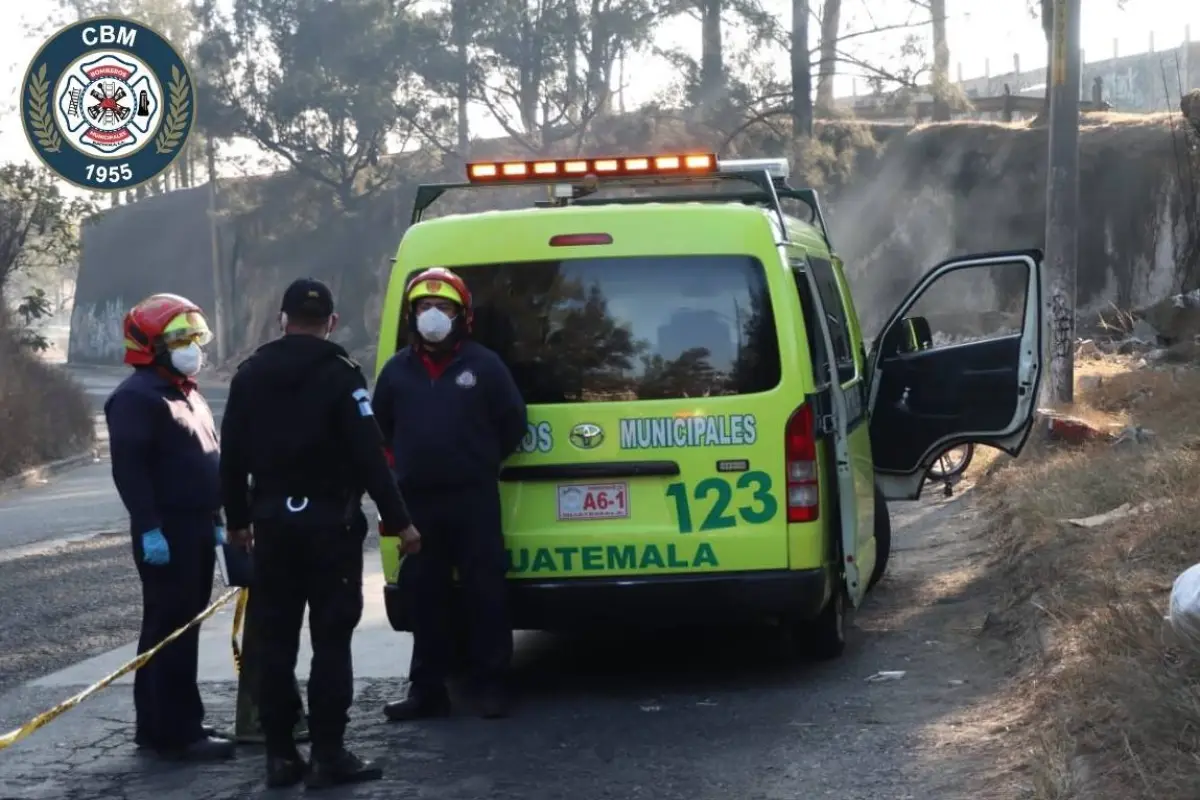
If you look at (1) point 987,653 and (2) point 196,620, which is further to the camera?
(1) point 987,653

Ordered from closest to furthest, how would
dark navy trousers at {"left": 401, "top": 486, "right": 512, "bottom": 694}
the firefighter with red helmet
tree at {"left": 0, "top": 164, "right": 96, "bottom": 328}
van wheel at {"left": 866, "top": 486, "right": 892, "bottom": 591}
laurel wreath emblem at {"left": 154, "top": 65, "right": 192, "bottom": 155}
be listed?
1. the firefighter with red helmet
2. dark navy trousers at {"left": 401, "top": 486, "right": 512, "bottom": 694}
3. van wheel at {"left": 866, "top": 486, "right": 892, "bottom": 591}
4. laurel wreath emblem at {"left": 154, "top": 65, "right": 192, "bottom": 155}
5. tree at {"left": 0, "top": 164, "right": 96, "bottom": 328}

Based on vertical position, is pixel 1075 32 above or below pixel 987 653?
above

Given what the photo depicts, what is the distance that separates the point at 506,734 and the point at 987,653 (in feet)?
8.20

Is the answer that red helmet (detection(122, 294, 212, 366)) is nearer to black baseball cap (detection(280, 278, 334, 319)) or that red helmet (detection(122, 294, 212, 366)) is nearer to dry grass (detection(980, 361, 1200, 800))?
black baseball cap (detection(280, 278, 334, 319))

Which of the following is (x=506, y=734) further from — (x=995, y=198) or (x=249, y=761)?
(x=995, y=198)

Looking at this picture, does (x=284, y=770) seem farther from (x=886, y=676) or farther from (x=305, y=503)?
(x=886, y=676)

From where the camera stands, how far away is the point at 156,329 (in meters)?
6.70

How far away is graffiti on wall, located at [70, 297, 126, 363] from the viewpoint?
2621 inches

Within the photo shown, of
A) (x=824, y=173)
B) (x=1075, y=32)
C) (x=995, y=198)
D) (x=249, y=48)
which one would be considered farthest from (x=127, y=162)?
(x=249, y=48)

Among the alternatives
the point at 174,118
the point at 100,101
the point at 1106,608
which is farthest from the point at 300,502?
the point at 174,118

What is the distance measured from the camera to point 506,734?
23.0ft

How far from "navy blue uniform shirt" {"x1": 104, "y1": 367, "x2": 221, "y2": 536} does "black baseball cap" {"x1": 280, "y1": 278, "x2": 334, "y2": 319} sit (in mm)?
756

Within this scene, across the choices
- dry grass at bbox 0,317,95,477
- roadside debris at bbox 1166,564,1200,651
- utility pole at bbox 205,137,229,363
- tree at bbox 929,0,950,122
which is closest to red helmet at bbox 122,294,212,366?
roadside debris at bbox 1166,564,1200,651

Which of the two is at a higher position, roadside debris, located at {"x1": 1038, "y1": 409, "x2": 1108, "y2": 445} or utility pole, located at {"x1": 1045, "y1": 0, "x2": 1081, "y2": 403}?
utility pole, located at {"x1": 1045, "y1": 0, "x2": 1081, "y2": 403}
